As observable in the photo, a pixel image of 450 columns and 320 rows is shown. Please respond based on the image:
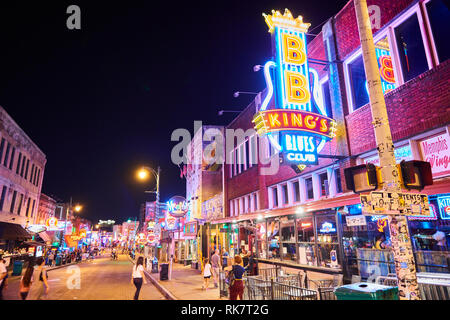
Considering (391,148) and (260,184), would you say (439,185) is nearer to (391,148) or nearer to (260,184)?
(391,148)

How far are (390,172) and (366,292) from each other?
2235 millimetres

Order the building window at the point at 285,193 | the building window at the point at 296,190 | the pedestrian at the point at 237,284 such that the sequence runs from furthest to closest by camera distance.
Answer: the building window at the point at 285,193
the building window at the point at 296,190
the pedestrian at the point at 237,284

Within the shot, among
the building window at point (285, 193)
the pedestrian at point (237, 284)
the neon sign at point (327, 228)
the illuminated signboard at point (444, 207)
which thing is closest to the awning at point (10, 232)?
the building window at point (285, 193)

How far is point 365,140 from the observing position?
11117 mm

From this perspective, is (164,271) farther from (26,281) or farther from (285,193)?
(26,281)

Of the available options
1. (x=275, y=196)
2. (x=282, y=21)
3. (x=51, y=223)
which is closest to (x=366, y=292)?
(x=282, y=21)

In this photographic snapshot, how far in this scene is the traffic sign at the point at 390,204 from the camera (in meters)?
4.63

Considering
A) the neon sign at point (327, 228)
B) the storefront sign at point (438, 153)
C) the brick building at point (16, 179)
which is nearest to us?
the storefront sign at point (438, 153)

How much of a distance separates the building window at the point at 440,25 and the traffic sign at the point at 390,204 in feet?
20.4

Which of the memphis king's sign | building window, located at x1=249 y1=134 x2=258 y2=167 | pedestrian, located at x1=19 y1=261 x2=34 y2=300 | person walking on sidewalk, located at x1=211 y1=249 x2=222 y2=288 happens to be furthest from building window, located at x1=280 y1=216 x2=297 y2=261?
pedestrian, located at x1=19 y1=261 x2=34 y2=300

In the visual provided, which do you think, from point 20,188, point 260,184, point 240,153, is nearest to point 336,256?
point 260,184

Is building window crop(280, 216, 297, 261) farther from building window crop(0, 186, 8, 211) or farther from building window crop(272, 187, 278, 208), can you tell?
building window crop(0, 186, 8, 211)

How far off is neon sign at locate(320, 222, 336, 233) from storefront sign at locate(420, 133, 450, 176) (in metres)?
3.97

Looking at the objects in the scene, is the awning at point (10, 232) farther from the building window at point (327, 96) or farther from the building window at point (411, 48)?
the building window at point (411, 48)
